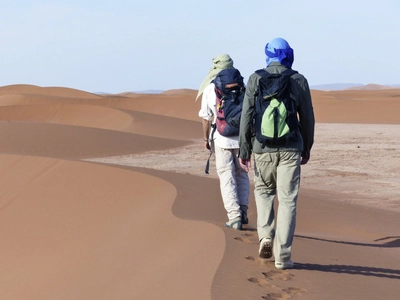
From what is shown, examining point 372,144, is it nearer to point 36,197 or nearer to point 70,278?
point 36,197

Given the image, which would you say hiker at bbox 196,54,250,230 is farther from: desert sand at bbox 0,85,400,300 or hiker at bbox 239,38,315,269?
hiker at bbox 239,38,315,269

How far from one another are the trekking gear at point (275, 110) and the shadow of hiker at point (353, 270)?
1.06m

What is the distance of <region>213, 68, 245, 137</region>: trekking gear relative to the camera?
6176mm

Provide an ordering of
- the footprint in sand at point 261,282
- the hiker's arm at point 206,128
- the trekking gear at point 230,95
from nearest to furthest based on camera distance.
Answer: the footprint in sand at point 261,282 < the trekking gear at point 230,95 < the hiker's arm at point 206,128

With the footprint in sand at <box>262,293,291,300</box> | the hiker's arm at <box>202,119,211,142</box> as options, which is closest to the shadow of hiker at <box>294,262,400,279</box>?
the footprint in sand at <box>262,293,291,300</box>

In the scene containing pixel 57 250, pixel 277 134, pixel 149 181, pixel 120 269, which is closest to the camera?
pixel 277 134

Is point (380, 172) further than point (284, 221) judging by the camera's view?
Yes

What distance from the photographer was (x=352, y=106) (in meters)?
44.2

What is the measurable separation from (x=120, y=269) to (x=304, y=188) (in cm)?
730

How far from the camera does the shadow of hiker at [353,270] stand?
5.48 meters

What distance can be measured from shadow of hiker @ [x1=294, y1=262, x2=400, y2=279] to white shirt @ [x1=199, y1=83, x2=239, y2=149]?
138 cm

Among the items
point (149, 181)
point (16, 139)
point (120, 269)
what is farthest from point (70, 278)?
point (16, 139)

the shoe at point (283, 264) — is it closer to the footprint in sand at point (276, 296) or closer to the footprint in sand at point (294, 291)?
the footprint in sand at point (294, 291)

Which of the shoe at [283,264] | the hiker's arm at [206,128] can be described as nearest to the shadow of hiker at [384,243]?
the hiker's arm at [206,128]
